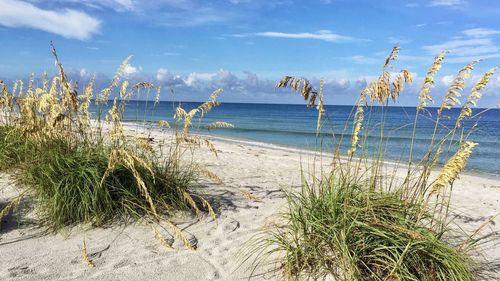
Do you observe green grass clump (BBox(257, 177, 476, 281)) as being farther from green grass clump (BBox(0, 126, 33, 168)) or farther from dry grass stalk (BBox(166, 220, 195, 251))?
green grass clump (BBox(0, 126, 33, 168))

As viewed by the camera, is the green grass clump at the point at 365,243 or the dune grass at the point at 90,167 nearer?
the green grass clump at the point at 365,243

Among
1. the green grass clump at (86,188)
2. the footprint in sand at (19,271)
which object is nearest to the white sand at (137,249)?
the footprint in sand at (19,271)

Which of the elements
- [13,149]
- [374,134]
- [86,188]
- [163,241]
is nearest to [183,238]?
[163,241]

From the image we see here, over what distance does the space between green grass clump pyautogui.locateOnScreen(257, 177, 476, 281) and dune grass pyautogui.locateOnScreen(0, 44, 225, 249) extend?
1271 millimetres

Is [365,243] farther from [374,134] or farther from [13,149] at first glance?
[13,149]

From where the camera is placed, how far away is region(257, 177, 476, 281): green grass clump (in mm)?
3500

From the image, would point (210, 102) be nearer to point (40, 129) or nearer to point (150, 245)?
point (150, 245)

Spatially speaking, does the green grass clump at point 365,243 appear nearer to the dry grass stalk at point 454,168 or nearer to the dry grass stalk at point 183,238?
the dry grass stalk at point 454,168

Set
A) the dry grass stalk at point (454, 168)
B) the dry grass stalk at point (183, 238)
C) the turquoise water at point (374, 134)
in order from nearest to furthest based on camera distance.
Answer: the dry grass stalk at point (454, 168), the dry grass stalk at point (183, 238), the turquoise water at point (374, 134)

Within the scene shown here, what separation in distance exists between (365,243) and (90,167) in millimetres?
2974

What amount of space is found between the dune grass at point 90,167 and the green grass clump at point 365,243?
1271 millimetres

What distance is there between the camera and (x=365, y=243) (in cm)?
364

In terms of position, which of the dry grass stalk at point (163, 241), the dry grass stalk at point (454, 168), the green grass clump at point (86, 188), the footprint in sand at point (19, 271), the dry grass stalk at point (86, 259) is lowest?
the footprint in sand at point (19, 271)

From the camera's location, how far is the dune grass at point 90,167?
4738 mm
